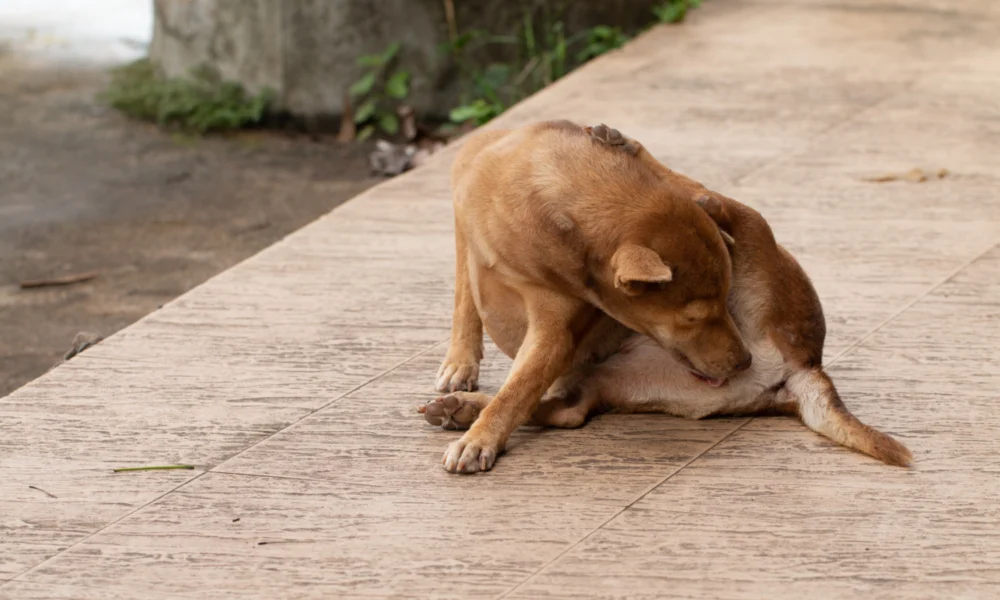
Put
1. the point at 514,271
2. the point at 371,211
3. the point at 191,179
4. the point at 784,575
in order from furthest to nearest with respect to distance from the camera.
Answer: the point at 191,179 < the point at 371,211 < the point at 514,271 < the point at 784,575

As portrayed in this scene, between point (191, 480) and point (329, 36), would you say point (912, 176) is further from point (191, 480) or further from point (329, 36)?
point (329, 36)

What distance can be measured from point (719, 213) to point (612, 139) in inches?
15.0

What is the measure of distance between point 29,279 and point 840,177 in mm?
4409

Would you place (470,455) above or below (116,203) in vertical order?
above

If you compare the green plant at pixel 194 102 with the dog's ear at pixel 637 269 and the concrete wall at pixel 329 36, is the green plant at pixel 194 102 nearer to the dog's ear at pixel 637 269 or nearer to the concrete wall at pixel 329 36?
the concrete wall at pixel 329 36

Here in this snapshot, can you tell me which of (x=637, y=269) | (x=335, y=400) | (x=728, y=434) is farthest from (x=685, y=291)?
(x=335, y=400)

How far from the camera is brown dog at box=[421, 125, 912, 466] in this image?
3.80 m

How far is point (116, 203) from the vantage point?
27.7 feet

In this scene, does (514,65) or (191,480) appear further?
(514,65)

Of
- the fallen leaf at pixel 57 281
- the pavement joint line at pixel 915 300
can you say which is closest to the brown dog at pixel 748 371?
the pavement joint line at pixel 915 300

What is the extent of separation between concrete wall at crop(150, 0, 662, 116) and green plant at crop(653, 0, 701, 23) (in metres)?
0.29

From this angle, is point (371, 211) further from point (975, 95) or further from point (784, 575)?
point (975, 95)

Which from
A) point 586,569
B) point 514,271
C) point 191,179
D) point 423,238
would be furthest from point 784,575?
point 191,179

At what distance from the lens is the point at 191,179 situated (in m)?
8.91
